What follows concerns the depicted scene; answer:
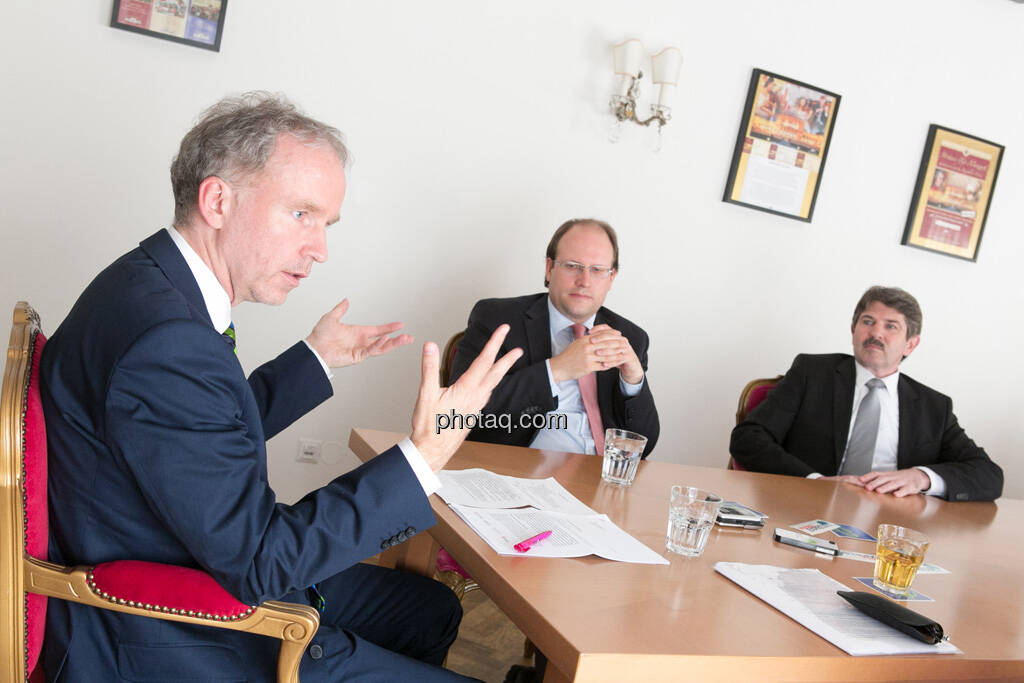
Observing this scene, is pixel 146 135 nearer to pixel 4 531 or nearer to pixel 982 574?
pixel 4 531

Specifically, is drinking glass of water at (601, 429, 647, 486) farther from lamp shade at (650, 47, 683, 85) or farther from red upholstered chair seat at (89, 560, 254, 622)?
lamp shade at (650, 47, 683, 85)

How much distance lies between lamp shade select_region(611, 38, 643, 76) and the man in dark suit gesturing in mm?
2187

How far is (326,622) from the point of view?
5.47 feet

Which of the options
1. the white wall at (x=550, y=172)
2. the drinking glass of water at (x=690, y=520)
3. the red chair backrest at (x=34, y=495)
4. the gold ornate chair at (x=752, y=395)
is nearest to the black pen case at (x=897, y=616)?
the drinking glass of water at (x=690, y=520)

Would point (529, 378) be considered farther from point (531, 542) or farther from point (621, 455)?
point (531, 542)

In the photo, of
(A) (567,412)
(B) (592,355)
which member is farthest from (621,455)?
(A) (567,412)

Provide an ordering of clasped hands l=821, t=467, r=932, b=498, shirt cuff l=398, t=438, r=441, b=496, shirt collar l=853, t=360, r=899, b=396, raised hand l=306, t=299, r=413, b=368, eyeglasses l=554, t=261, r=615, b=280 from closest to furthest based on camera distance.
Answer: shirt cuff l=398, t=438, r=441, b=496 < raised hand l=306, t=299, r=413, b=368 < clasped hands l=821, t=467, r=932, b=498 < eyeglasses l=554, t=261, r=615, b=280 < shirt collar l=853, t=360, r=899, b=396

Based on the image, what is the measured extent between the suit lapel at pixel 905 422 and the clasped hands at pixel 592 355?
1.26 m

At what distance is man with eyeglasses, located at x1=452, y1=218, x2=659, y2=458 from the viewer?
7.86ft

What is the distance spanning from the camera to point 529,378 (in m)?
2.40

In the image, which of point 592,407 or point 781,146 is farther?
point 781,146

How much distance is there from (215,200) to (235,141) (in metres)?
0.10

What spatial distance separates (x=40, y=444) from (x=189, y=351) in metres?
0.25

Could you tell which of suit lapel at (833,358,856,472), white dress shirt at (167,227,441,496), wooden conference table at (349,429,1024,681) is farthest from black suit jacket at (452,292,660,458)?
Result: white dress shirt at (167,227,441,496)
